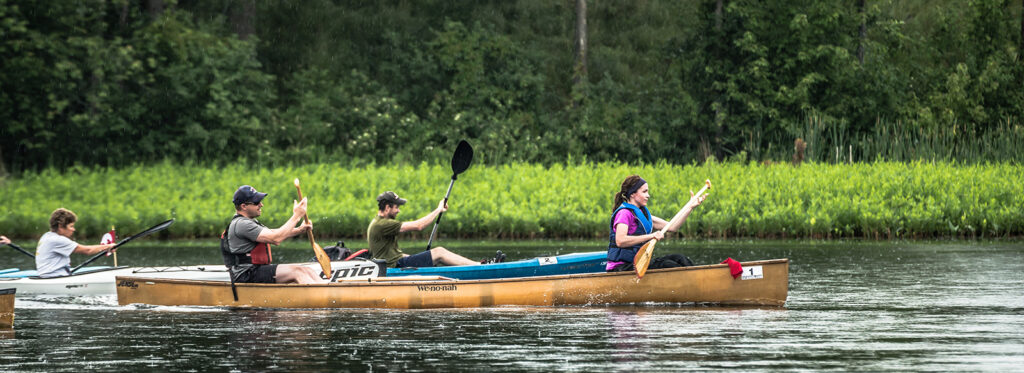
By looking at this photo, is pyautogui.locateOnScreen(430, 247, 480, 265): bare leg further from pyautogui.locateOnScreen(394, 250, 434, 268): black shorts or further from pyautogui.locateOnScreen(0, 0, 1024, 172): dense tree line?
pyautogui.locateOnScreen(0, 0, 1024, 172): dense tree line

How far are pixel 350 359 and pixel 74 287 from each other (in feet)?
24.6

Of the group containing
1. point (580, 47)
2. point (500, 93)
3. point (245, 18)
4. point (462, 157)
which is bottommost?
point (462, 157)

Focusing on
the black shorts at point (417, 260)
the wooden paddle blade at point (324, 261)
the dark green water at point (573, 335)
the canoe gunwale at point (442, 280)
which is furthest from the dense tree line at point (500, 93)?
the wooden paddle blade at point (324, 261)

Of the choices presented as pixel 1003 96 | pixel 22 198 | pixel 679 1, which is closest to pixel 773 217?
pixel 1003 96

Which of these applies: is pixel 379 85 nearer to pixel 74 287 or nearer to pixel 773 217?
pixel 773 217

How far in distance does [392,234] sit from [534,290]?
2.35 m

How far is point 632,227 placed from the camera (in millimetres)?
14086

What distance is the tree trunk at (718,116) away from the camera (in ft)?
118

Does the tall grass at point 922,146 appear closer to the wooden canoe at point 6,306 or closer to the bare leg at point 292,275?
the bare leg at point 292,275

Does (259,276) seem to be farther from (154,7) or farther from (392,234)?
(154,7)

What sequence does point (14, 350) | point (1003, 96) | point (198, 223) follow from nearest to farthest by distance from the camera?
point (14, 350)
point (198, 223)
point (1003, 96)

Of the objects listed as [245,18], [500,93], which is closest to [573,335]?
[500,93]

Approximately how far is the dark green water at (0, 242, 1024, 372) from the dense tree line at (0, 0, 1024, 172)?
1698 cm

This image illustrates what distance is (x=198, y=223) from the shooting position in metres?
29.4
